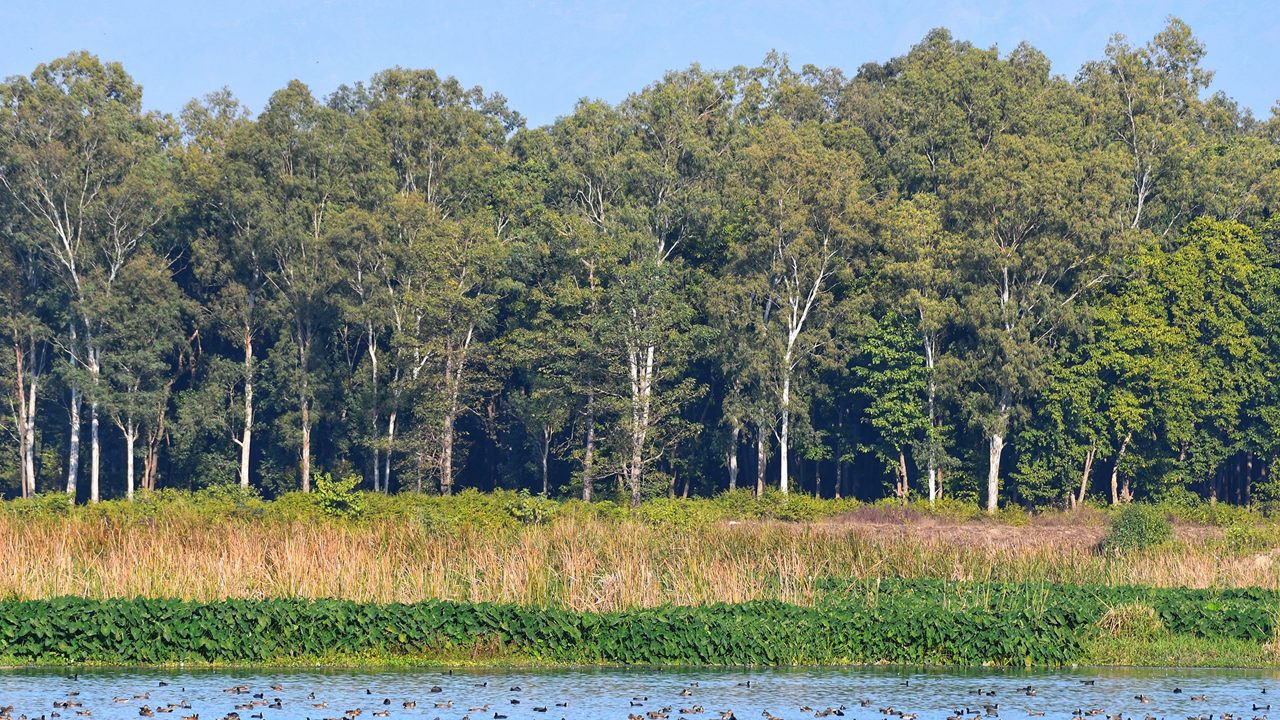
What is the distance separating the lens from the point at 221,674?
20562mm

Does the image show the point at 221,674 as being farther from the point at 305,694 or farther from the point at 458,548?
the point at 458,548

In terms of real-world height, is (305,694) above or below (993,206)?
below

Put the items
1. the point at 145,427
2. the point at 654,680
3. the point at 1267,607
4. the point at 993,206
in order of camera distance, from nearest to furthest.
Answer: the point at 654,680, the point at 1267,607, the point at 993,206, the point at 145,427

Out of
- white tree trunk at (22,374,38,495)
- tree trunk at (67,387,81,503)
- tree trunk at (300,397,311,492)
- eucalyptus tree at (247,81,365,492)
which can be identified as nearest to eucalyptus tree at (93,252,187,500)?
tree trunk at (67,387,81,503)

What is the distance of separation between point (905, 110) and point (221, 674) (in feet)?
167

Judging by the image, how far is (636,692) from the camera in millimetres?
19594

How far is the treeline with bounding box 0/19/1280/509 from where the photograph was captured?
181 ft

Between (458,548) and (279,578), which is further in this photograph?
(458,548)

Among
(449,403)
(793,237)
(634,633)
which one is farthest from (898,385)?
(634,633)

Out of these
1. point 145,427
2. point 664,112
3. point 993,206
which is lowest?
point 145,427

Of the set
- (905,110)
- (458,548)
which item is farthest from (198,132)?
(458,548)

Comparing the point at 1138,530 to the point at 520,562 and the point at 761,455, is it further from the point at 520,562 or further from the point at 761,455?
the point at 761,455

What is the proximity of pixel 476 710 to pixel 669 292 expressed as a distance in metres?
41.2

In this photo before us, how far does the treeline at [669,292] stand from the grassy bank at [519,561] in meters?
21.0
